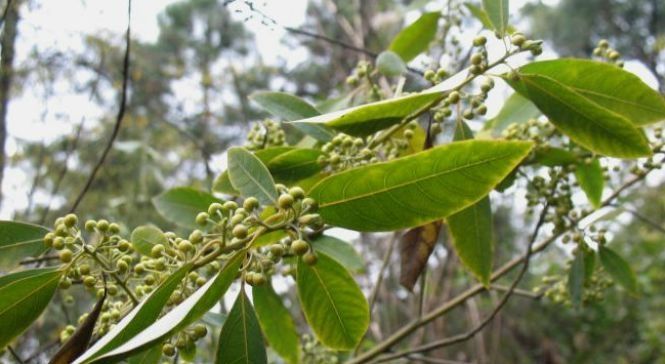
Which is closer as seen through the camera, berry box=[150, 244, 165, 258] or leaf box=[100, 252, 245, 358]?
leaf box=[100, 252, 245, 358]

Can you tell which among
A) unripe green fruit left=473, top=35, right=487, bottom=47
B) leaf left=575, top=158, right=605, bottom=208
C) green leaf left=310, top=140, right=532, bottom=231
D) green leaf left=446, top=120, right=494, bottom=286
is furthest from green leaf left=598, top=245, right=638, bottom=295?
green leaf left=310, top=140, right=532, bottom=231

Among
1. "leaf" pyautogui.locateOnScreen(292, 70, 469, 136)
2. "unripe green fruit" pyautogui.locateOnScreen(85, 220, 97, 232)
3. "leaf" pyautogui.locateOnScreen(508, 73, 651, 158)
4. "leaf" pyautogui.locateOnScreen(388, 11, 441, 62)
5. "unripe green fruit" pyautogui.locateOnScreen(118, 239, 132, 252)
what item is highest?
"leaf" pyautogui.locateOnScreen(388, 11, 441, 62)

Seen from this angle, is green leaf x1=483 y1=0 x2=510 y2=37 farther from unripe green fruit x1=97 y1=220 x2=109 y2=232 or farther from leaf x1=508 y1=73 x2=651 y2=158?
unripe green fruit x1=97 y1=220 x2=109 y2=232

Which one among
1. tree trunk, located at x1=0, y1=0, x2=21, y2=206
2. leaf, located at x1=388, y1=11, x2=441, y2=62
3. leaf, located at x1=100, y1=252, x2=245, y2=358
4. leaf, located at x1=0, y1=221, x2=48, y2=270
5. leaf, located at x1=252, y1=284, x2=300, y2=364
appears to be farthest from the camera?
tree trunk, located at x1=0, y1=0, x2=21, y2=206

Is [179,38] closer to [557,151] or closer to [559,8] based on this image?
[559,8]

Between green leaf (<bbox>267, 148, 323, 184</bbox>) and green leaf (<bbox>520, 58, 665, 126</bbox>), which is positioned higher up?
green leaf (<bbox>520, 58, 665, 126</bbox>)

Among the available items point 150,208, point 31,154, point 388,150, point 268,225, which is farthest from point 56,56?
point 31,154
